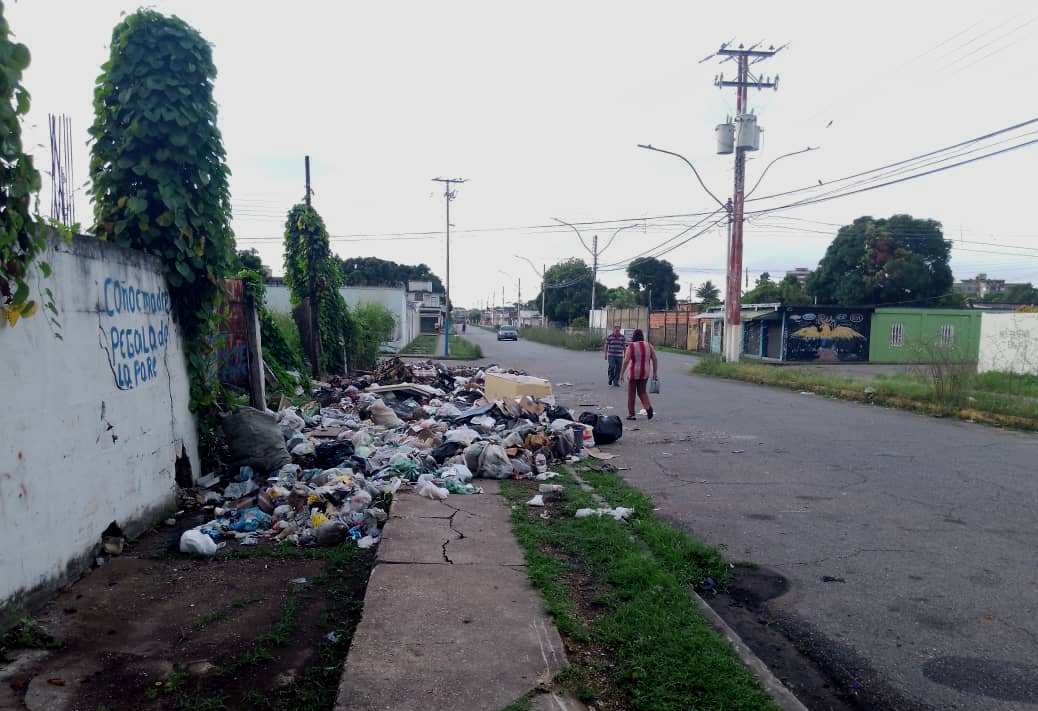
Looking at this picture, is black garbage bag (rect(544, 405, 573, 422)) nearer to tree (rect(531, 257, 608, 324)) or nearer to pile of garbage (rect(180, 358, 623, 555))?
pile of garbage (rect(180, 358, 623, 555))

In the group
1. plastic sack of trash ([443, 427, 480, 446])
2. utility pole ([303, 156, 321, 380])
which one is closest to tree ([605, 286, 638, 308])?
utility pole ([303, 156, 321, 380])

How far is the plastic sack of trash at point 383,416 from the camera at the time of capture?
11047mm

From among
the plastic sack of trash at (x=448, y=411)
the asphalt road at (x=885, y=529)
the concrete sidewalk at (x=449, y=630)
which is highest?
the plastic sack of trash at (x=448, y=411)

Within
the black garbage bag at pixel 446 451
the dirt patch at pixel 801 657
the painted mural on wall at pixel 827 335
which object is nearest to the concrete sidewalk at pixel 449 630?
the dirt patch at pixel 801 657

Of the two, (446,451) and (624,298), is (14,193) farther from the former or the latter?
(624,298)

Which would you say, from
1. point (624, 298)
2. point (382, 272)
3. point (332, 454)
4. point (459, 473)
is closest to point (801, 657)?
point (459, 473)

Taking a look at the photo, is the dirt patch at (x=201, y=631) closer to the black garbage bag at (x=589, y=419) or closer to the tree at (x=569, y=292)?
the black garbage bag at (x=589, y=419)

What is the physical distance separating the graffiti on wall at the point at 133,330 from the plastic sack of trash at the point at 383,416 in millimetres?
4725

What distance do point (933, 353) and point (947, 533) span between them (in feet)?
34.7

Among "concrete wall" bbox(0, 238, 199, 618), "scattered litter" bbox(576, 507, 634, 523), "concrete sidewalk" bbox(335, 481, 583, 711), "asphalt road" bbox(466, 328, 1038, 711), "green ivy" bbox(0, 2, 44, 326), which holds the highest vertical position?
"green ivy" bbox(0, 2, 44, 326)

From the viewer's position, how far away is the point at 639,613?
433 cm

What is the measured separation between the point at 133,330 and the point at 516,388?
290 inches

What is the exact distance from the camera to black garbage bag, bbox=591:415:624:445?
1077 cm

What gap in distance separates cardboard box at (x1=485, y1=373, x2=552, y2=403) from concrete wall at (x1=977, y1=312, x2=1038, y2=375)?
1734cm
